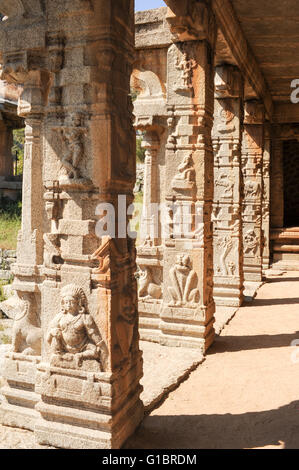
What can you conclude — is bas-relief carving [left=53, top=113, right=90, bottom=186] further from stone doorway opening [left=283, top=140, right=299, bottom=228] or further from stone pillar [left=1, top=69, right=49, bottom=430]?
stone doorway opening [left=283, top=140, right=299, bottom=228]

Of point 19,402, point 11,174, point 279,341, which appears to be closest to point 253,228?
point 279,341

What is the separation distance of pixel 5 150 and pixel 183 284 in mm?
15339

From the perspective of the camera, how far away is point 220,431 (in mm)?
3883

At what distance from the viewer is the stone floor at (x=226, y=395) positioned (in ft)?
12.2

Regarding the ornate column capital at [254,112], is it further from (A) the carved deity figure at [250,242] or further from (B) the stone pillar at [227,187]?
(B) the stone pillar at [227,187]

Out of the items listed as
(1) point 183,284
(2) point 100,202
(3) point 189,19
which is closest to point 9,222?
(1) point 183,284

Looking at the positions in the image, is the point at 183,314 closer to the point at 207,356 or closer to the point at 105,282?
the point at 207,356

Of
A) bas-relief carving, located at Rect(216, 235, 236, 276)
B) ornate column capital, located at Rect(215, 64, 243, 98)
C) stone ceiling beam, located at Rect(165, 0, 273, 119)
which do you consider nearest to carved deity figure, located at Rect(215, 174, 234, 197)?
bas-relief carving, located at Rect(216, 235, 236, 276)

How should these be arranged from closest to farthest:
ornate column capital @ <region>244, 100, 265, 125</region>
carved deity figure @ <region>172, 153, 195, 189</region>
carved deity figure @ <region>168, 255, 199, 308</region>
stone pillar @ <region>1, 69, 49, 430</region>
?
stone pillar @ <region>1, 69, 49, 430</region> < carved deity figure @ <region>172, 153, 195, 189</region> < carved deity figure @ <region>168, 255, 199, 308</region> < ornate column capital @ <region>244, 100, 265, 125</region>

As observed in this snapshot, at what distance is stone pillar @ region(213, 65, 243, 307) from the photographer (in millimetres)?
8094

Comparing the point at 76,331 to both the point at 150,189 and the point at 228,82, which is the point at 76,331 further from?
the point at 228,82

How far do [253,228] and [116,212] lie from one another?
8.32 m

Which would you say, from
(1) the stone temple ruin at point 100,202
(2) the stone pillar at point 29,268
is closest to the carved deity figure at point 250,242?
(1) the stone temple ruin at point 100,202

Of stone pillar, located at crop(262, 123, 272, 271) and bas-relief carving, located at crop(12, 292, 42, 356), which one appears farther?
stone pillar, located at crop(262, 123, 272, 271)
